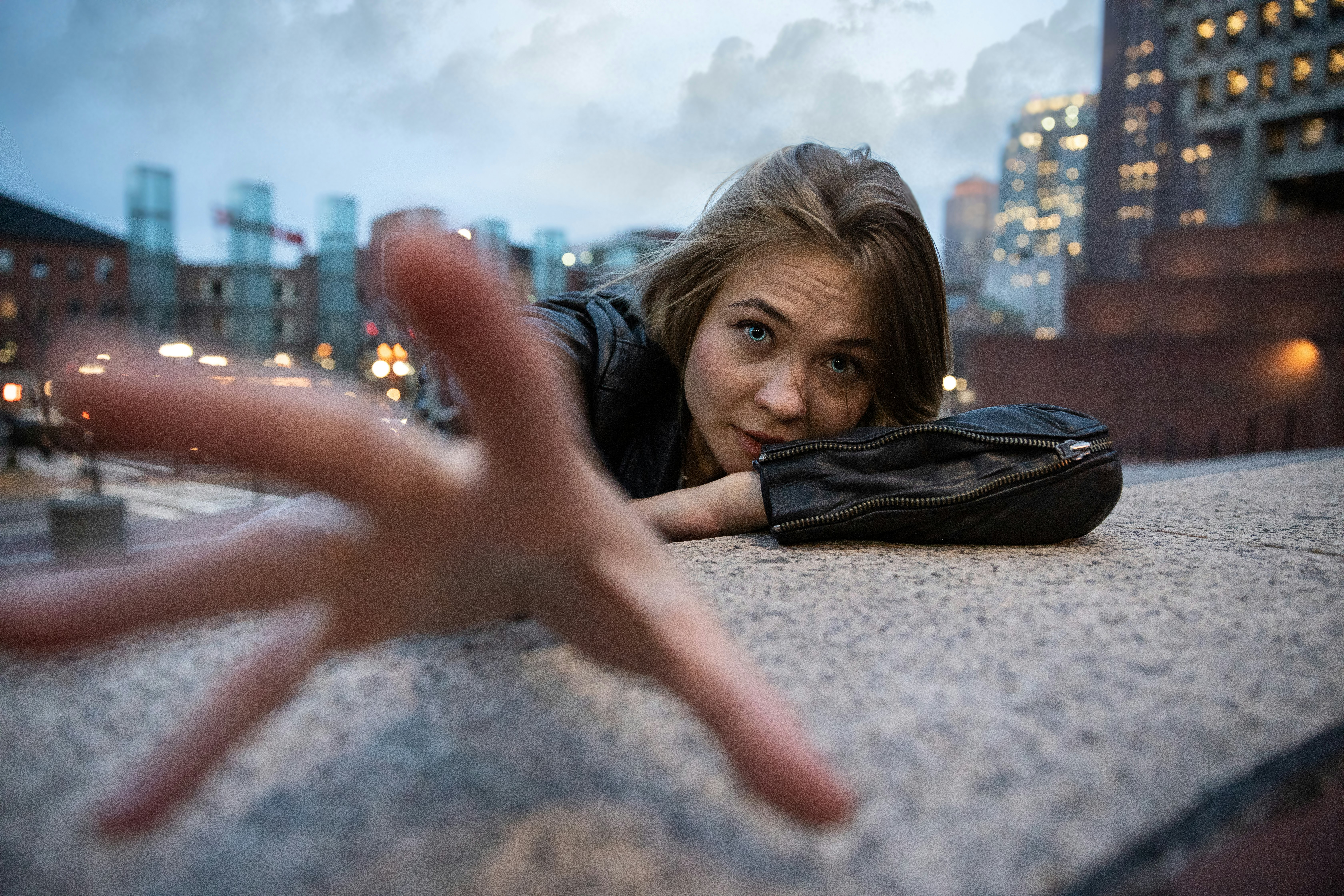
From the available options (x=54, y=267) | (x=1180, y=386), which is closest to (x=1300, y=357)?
(x=1180, y=386)

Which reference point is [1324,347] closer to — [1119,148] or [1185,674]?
[1185,674]

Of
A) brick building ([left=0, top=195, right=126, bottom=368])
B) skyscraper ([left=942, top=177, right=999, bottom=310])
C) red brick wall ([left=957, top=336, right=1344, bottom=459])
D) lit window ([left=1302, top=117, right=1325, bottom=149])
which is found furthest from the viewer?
skyscraper ([left=942, top=177, right=999, bottom=310])

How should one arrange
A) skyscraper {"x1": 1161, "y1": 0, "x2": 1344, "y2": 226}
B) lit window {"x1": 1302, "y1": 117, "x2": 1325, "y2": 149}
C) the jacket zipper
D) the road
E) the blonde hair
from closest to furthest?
the jacket zipper → the blonde hair → the road → skyscraper {"x1": 1161, "y1": 0, "x2": 1344, "y2": 226} → lit window {"x1": 1302, "y1": 117, "x2": 1325, "y2": 149}

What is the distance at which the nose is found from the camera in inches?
57.7

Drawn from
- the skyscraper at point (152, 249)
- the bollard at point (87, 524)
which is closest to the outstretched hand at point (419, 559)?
the bollard at point (87, 524)

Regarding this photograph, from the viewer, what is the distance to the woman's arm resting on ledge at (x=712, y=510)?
4.82 feet

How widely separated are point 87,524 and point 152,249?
2273cm

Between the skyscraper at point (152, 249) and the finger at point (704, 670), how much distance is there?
25.2 metres

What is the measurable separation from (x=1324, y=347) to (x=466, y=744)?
19431mm

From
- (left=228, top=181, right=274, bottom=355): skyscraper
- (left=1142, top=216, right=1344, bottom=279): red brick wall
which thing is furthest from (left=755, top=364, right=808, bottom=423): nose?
(left=228, top=181, right=274, bottom=355): skyscraper

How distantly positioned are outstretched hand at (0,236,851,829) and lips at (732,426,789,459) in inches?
39.4

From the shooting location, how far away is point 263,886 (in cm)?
44

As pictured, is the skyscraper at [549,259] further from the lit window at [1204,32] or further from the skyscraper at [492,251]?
the skyscraper at [492,251]

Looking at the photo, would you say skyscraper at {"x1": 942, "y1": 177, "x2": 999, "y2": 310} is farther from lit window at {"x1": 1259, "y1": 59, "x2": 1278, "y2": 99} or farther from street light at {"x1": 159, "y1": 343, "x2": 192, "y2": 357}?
street light at {"x1": 159, "y1": 343, "x2": 192, "y2": 357}
